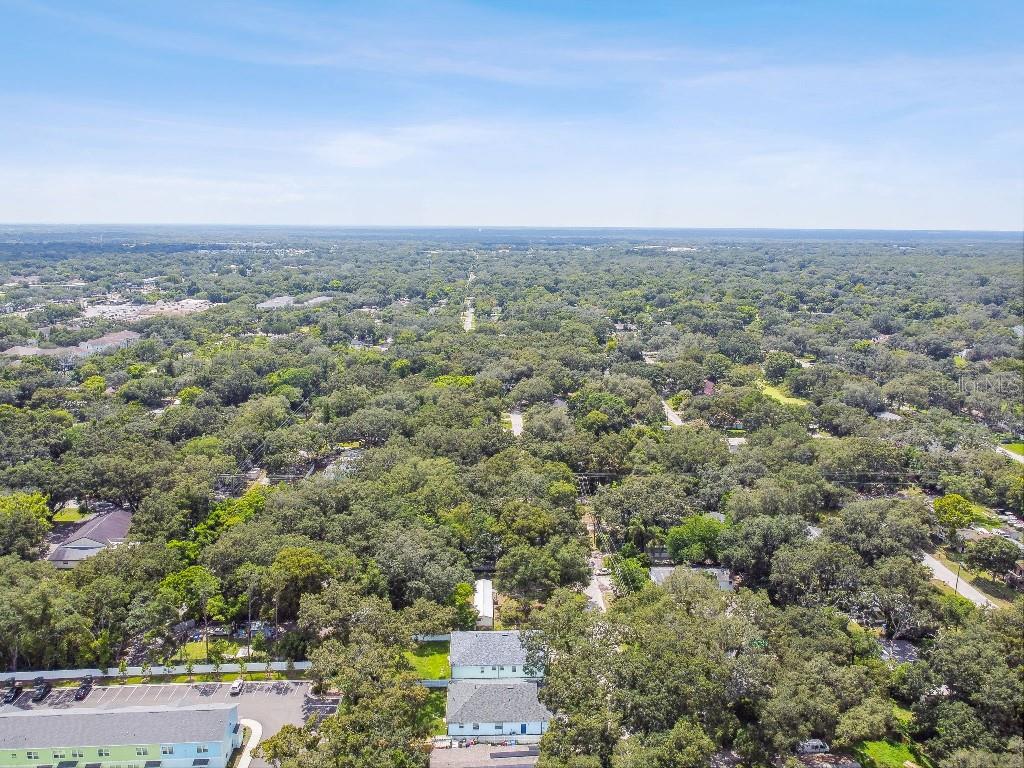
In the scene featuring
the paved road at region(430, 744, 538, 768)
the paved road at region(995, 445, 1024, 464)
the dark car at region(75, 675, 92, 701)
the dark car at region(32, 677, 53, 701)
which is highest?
the paved road at region(995, 445, 1024, 464)

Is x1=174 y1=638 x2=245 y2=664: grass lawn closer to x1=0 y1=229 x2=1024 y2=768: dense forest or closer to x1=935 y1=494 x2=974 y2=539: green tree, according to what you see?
x1=0 y1=229 x2=1024 y2=768: dense forest

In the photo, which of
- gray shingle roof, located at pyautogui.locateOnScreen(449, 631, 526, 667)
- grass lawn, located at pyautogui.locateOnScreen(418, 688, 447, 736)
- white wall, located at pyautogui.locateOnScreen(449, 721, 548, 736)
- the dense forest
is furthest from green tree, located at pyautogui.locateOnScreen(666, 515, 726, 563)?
grass lawn, located at pyautogui.locateOnScreen(418, 688, 447, 736)

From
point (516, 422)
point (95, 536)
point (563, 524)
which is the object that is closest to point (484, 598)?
point (563, 524)

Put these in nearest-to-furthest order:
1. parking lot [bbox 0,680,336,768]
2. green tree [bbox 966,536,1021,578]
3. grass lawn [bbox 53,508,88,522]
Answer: parking lot [bbox 0,680,336,768] < green tree [bbox 966,536,1021,578] < grass lawn [bbox 53,508,88,522]

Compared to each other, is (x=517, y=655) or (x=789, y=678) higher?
(x=789, y=678)

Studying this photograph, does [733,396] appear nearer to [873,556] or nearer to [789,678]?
[873,556]

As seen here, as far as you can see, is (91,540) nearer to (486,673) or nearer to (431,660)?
(431,660)

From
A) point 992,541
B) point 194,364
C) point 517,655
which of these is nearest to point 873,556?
point 992,541
